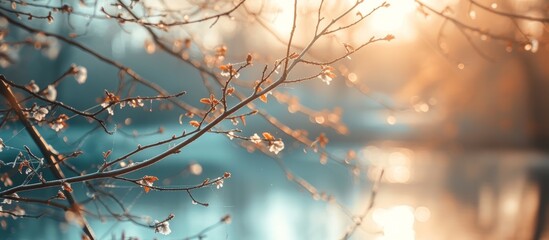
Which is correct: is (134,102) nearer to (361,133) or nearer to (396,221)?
(396,221)

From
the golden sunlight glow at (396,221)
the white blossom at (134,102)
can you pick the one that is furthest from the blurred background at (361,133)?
the white blossom at (134,102)

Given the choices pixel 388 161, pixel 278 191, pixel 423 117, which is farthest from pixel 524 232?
pixel 423 117

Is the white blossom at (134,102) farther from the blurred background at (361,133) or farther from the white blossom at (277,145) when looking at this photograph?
the white blossom at (277,145)

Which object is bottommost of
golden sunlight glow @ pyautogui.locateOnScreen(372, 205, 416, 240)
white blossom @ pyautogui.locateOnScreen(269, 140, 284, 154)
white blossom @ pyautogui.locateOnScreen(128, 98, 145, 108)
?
white blossom @ pyautogui.locateOnScreen(269, 140, 284, 154)

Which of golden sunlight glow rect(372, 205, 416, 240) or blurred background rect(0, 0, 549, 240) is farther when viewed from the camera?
golden sunlight glow rect(372, 205, 416, 240)

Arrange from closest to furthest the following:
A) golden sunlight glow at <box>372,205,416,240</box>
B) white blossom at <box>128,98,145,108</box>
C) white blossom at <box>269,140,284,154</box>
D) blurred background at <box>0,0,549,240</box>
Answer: white blossom at <box>269,140,284,154</box> → white blossom at <box>128,98,145,108</box> → blurred background at <box>0,0,549,240</box> → golden sunlight glow at <box>372,205,416,240</box>

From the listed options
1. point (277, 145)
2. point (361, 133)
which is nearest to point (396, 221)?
point (277, 145)

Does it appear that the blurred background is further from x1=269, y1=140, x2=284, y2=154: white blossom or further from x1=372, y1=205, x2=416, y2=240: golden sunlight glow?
x1=269, y1=140, x2=284, y2=154: white blossom

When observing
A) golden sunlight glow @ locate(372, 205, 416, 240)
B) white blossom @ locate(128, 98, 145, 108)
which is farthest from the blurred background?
white blossom @ locate(128, 98, 145, 108)

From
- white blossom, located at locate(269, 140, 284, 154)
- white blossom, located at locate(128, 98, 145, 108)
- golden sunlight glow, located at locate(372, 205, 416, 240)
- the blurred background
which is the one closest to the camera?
white blossom, located at locate(269, 140, 284, 154)
